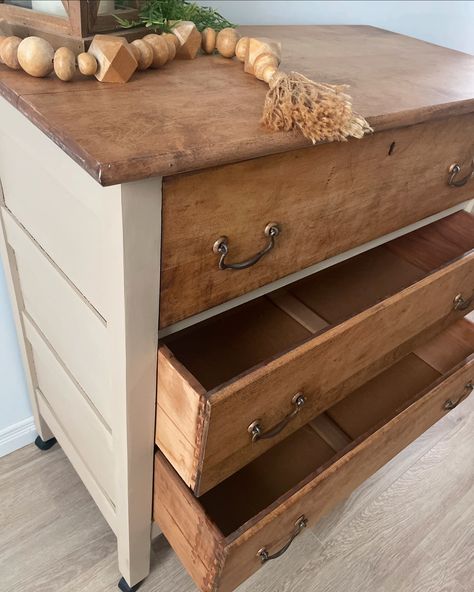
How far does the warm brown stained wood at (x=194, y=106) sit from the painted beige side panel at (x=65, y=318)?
0.25 m

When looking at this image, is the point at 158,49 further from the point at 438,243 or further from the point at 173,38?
the point at 438,243

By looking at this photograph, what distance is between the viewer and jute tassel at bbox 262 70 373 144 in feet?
1.72

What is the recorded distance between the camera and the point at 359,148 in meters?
0.67

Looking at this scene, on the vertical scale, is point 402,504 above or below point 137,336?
below

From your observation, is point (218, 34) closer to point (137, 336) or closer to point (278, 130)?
point (278, 130)

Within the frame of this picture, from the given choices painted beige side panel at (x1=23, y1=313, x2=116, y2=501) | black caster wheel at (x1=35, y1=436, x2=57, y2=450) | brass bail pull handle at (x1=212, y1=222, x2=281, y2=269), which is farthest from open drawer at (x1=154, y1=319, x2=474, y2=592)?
black caster wheel at (x1=35, y1=436, x2=57, y2=450)

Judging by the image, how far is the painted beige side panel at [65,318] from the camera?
673mm

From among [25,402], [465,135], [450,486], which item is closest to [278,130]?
[465,135]

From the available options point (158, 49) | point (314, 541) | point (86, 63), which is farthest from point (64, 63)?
point (314, 541)

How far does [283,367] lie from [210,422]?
4.7 inches

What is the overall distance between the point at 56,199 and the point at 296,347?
354 millimetres

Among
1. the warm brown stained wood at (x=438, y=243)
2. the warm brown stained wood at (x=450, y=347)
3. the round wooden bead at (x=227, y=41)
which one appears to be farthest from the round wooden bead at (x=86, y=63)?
the warm brown stained wood at (x=450, y=347)

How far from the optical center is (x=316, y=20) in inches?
46.5

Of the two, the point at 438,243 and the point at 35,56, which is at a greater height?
the point at 35,56
